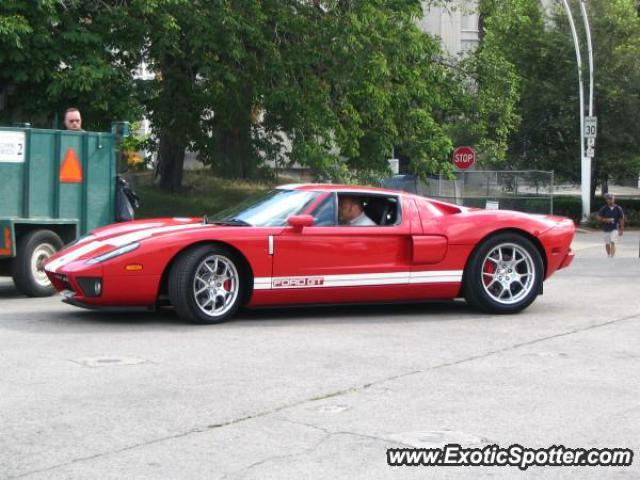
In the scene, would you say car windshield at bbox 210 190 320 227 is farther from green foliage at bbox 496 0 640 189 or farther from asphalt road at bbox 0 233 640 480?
green foliage at bbox 496 0 640 189

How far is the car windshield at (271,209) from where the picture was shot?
1009cm

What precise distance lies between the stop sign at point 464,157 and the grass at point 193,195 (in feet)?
Result: 18.0

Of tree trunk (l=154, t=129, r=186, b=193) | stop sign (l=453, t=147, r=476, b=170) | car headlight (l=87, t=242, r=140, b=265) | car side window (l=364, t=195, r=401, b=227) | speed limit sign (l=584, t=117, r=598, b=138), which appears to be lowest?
car headlight (l=87, t=242, r=140, b=265)

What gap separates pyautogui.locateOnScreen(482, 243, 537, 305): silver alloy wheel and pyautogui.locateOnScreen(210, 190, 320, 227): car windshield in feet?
6.15

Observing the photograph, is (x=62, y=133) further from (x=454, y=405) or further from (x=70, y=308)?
(x=454, y=405)

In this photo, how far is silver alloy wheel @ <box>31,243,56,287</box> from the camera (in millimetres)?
12281

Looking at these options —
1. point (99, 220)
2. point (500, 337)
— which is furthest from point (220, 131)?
point (500, 337)

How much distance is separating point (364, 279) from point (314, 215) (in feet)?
2.47

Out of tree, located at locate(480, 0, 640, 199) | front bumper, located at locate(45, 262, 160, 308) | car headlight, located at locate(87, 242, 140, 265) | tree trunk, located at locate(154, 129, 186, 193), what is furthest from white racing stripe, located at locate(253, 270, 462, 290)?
tree, located at locate(480, 0, 640, 199)

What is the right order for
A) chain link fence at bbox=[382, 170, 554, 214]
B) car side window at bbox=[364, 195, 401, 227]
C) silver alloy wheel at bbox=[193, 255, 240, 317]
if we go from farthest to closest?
chain link fence at bbox=[382, 170, 554, 214] < car side window at bbox=[364, 195, 401, 227] < silver alloy wheel at bbox=[193, 255, 240, 317]

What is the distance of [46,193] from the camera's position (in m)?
12.6

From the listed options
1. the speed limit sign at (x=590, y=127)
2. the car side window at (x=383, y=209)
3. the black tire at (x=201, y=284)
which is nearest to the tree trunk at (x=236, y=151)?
the speed limit sign at (x=590, y=127)

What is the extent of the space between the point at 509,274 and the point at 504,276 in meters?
0.05

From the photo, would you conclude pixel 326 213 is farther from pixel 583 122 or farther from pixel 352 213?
pixel 583 122
